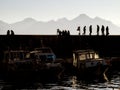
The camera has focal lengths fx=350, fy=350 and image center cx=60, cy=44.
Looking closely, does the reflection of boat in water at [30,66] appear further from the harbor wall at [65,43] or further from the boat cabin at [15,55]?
the harbor wall at [65,43]

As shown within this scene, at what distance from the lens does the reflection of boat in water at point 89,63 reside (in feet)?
133

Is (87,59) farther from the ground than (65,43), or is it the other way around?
(65,43)

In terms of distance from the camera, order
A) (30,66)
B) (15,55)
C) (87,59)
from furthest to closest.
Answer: (15,55), (87,59), (30,66)

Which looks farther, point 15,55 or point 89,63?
point 15,55

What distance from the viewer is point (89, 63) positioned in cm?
4081

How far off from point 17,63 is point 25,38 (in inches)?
809

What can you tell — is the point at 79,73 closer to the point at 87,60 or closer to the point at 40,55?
the point at 87,60

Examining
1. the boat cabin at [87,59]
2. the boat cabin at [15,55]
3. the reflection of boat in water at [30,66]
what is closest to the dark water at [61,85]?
the reflection of boat in water at [30,66]

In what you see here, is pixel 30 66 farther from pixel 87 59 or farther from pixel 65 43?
pixel 65 43

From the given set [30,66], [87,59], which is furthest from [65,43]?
[30,66]

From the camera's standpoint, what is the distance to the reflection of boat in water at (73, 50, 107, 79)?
1593 inches

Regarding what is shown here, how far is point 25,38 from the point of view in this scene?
6109cm

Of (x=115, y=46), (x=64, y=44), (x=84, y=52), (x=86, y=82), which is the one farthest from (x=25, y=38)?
(x=86, y=82)

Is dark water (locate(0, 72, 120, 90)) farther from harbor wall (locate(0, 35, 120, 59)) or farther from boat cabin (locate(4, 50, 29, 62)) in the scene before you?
harbor wall (locate(0, 35, 120, 59))
